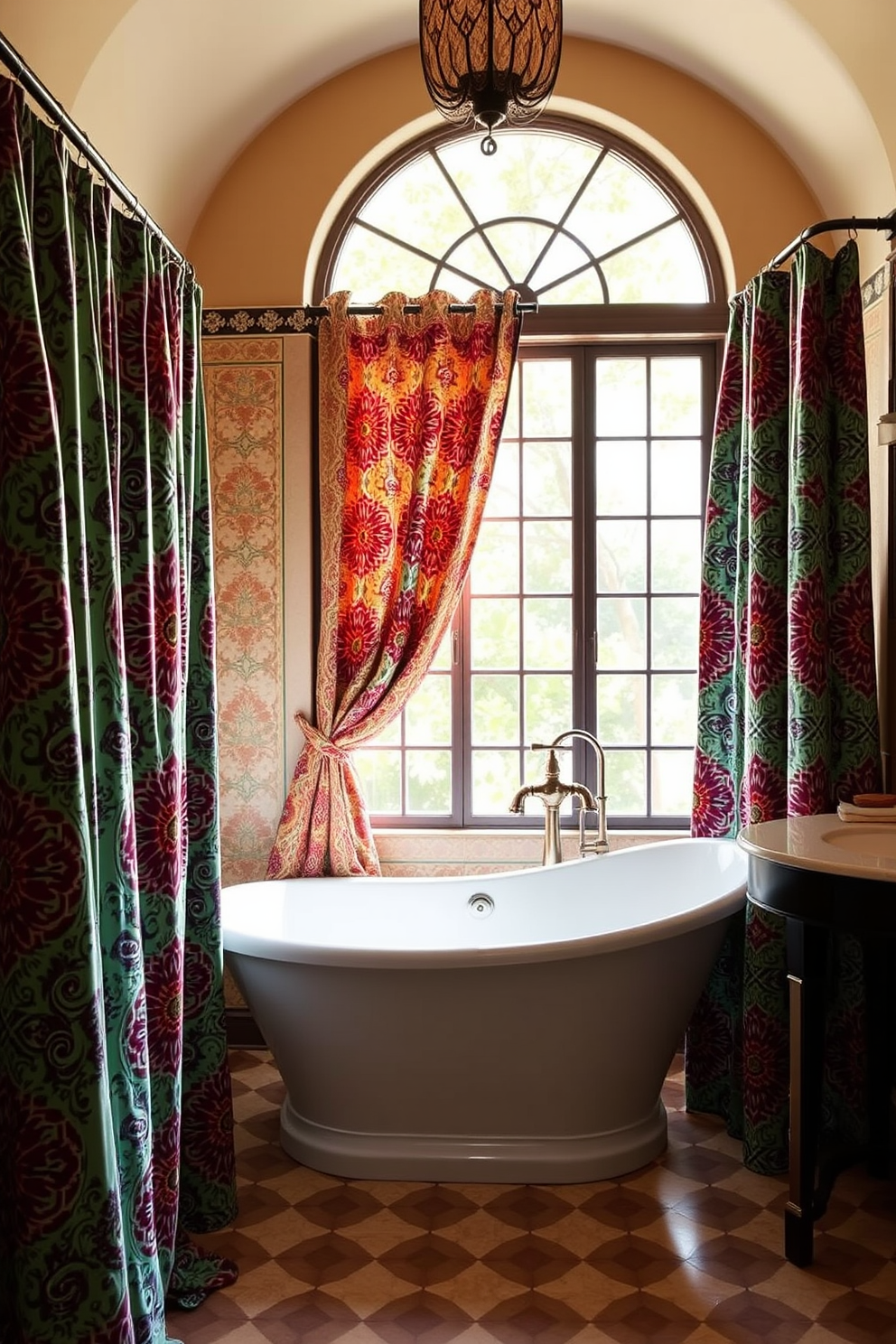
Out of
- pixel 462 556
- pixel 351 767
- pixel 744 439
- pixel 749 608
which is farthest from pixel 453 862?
pixel 744 439

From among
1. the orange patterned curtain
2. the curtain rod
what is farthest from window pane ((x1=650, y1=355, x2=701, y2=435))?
the curtain rod

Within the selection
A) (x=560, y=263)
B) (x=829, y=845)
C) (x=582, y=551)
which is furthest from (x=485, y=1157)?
(x=560, y=263)

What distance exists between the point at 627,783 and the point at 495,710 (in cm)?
51

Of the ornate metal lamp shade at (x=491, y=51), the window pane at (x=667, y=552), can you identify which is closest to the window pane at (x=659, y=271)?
the window pane at (x=667, y=552)

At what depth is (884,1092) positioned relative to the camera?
9.58 ft

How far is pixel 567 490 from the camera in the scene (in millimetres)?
4098

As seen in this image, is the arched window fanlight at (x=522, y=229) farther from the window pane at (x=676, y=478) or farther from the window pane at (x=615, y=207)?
A: the window pane at (x=676, y=478)

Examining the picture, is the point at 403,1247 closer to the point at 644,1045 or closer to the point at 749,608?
the point at 644,1045

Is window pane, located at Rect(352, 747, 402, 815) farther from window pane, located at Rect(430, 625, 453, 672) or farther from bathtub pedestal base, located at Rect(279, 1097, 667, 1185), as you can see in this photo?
bathtub pedestal base, located at Rect(279, 1097, 667, 1185)

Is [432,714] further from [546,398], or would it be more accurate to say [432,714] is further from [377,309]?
[377,309]

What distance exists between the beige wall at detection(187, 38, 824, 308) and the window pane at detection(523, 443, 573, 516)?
30.9 inches

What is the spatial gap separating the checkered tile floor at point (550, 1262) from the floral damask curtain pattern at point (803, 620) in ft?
0.89

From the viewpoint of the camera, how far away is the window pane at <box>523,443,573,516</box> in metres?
4.10

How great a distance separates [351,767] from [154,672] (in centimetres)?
158
